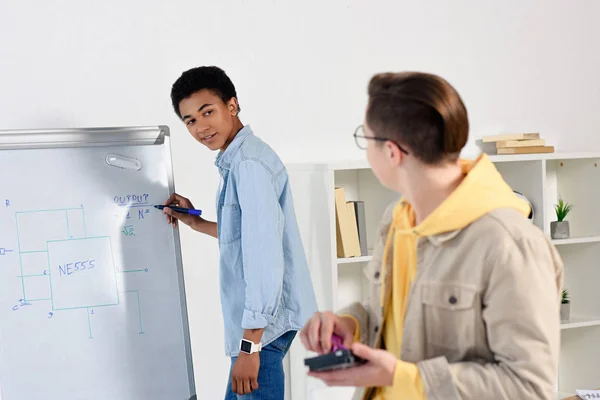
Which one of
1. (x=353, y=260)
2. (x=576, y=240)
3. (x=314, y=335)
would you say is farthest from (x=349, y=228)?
(x=314, y=335)

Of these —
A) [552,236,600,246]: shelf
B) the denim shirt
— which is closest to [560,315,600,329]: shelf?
[552,236,600,246]: shelf

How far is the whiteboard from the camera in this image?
2273 millimetres

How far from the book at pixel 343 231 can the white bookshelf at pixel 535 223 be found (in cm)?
5

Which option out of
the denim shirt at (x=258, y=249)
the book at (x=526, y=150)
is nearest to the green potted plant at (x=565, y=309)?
the book at (x=526, y=150)

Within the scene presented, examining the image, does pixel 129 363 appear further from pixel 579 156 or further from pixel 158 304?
pixel 579 156

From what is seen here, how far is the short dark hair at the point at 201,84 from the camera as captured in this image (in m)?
2.25

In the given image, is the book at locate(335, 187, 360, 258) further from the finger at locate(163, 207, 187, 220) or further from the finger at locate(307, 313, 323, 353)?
the finger at locate(307, 313, 323, 353)

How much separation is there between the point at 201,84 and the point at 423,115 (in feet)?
3.83

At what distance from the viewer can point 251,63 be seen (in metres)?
3.07

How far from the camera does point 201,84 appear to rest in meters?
2.25

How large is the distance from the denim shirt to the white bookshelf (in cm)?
64

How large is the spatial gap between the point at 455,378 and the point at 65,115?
210 cm

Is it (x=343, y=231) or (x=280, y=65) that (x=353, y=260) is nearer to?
(x=343, y=231)

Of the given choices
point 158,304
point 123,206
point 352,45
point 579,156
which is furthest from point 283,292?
point 579,156
